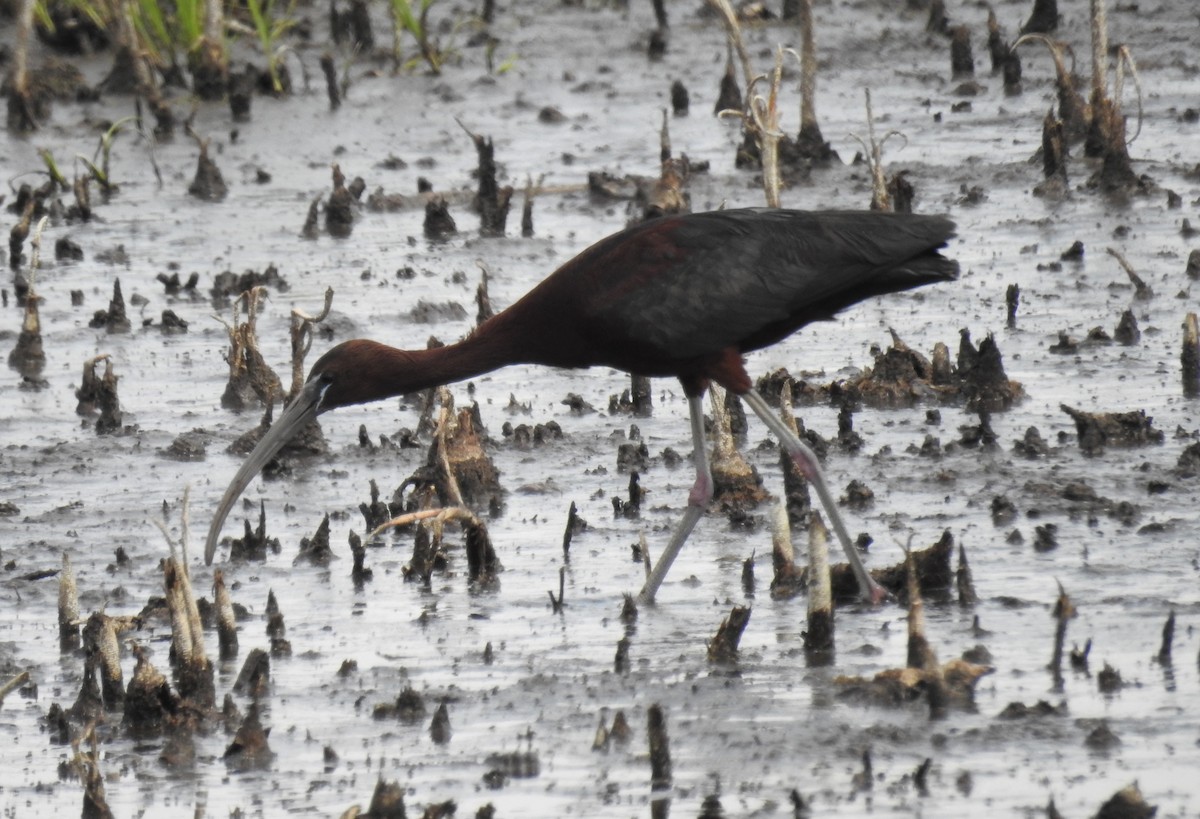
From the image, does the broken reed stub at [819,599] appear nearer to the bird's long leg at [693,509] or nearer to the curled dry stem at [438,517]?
the bird's long leg at [693,509]

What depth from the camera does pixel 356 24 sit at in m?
13.3

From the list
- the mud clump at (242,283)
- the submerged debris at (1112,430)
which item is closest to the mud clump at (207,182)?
the mud clump at (242,283)

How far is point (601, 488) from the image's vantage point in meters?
7.18

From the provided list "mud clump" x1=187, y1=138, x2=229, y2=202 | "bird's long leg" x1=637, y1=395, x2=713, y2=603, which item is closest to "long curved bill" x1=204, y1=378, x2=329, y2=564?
"bird's long leg" x1=637, y1=395, x2=713, y2=603

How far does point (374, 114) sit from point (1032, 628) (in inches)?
301

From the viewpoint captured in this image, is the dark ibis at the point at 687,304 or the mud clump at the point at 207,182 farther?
the mud clump at the point at 207,182

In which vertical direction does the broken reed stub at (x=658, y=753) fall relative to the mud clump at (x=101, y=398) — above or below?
below

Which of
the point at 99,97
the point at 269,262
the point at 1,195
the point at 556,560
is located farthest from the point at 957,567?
the point at 99,97

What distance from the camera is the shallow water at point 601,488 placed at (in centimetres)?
488

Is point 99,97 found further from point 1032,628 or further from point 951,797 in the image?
point 951,797

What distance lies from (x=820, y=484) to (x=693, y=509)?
412mm

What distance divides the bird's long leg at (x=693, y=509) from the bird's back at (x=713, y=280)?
0.25 metres

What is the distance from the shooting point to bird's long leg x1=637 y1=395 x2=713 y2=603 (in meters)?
6.09

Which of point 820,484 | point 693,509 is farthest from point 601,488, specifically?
point 820,484
